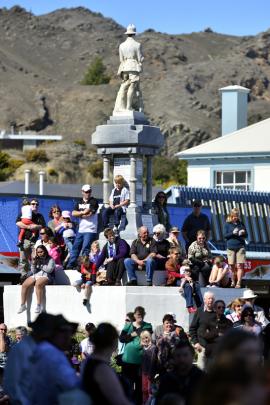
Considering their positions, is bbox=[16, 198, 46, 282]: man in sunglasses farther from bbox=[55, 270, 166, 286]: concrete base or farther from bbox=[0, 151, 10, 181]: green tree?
bbox=[0, 151, 10, 181]: green tree

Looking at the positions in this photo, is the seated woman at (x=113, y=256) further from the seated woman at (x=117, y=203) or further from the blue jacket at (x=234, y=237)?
the blue jacket at (x=234, y=237)

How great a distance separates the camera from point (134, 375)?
1655 centimetres

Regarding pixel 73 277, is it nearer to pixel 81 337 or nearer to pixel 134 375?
pixel 81 337

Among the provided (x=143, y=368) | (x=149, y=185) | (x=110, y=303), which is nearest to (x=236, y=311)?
(x=143, y=368)

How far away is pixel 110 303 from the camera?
21656 mm

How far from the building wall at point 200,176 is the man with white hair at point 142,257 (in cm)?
2070

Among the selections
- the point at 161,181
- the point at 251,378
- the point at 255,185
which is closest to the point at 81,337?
the point at 251,378

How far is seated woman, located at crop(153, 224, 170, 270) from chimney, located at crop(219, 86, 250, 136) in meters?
25.0

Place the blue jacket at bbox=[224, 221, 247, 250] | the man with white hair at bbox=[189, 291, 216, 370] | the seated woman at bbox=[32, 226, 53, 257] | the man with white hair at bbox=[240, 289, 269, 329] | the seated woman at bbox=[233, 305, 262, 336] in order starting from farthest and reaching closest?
the blue jacket at bbox=[224, 221, 247, 250] < the seated woman at bbox=[32, 226, 53, 257] < the man with white hair at bbox=[240, 289, 269, 329] < the man with white hair at bbox=[189, 291, 216, 370] < the seated woman at bbox=[233, 305, 262, 336]

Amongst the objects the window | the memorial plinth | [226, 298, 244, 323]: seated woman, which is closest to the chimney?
the window

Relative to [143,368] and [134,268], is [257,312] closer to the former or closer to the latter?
[143,368]

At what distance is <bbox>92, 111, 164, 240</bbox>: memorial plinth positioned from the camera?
78.2ft

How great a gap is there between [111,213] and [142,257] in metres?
1.98

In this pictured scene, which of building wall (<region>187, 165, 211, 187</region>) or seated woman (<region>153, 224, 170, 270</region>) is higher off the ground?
building wall (<region>187, 165, 211, 187</region>)
